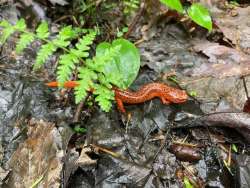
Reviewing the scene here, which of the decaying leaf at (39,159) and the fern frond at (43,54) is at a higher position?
the fern frond at (43,54)

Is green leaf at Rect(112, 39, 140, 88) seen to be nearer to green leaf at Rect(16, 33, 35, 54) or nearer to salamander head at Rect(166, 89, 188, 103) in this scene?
salamander head at Rect(166, 89, 188, 103)

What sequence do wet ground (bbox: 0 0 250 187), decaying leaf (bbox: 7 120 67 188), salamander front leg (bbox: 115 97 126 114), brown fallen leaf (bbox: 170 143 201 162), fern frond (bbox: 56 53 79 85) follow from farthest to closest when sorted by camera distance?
salamander front leg (bbox: 115 97 126 114) < brown fallen leaf (bbox: 170 143 201 162) < wet ground (bbox: 0 0 250 187) < decaying leaf (bbox: 7 120 67 188) < fern frond (bbox: 56 53 79 85)

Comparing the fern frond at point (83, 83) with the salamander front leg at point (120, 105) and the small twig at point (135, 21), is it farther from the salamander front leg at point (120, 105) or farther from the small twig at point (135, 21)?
the small twig at point (135, 21)

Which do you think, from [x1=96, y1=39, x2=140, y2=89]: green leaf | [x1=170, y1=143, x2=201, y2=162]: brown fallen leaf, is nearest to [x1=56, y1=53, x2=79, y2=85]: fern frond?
[x1=96, y1=39, x2=140, y2=89]: green leaf

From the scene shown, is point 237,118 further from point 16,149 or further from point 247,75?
point 16,149

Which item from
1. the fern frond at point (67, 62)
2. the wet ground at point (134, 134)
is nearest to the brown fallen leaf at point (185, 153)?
the wet ground at point (134, 134)

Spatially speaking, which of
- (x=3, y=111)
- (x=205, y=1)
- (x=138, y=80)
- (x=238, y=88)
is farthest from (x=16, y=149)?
(x=205, y=1)

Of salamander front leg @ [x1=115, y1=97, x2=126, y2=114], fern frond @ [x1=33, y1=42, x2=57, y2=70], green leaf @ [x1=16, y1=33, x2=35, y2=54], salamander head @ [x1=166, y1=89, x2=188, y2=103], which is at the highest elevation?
green leaf @ [x1=16, y1=33, x2=35, y2=54]
